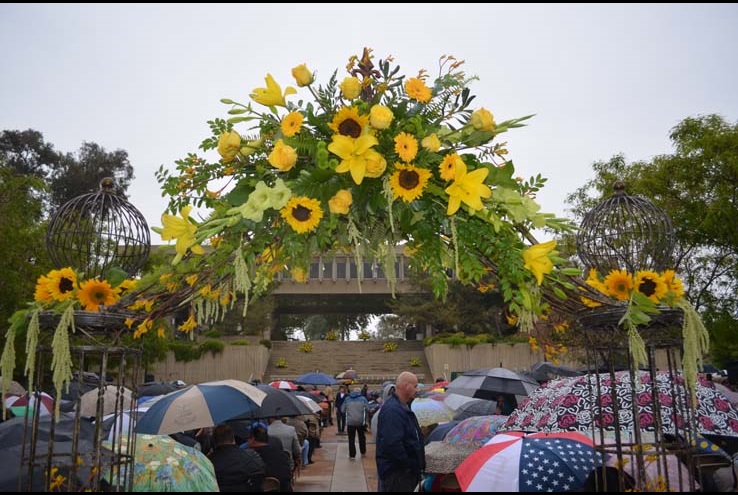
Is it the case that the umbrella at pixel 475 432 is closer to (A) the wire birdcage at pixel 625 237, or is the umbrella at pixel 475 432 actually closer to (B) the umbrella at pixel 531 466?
(B) the umbrella at pixel 531 466

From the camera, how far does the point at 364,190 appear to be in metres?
3.47

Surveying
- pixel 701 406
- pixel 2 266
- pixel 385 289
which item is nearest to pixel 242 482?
pixel 701 406

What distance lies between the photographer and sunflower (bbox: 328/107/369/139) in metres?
3.34

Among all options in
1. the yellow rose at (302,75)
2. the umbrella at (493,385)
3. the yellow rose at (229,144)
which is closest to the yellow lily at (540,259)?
the yellow rose at (302,75)

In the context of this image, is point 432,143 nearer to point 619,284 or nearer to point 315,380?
point 619,284

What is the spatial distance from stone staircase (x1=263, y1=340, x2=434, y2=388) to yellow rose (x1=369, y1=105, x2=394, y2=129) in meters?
32.4

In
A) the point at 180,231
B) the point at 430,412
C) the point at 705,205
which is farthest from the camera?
the point at 705,205

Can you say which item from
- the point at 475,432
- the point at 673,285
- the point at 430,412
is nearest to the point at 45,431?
the point at 475,432

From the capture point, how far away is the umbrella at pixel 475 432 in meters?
6.49

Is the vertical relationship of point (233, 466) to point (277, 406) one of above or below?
below

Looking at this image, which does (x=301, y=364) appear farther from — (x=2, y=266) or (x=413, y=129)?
(x=413, y=129)

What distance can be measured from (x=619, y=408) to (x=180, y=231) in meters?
4.63

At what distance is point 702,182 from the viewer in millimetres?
17656

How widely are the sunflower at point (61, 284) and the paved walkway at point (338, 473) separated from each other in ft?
22.7
